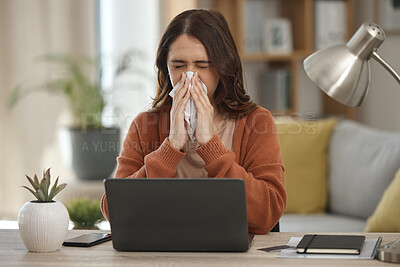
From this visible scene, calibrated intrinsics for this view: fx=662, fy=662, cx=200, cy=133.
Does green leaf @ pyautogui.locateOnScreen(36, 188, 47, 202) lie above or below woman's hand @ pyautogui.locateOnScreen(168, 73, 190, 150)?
below

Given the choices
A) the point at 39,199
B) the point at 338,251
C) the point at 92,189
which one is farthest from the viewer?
the point at 92,189

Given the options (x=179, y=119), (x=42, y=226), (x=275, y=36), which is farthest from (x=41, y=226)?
(x=275, y=36)

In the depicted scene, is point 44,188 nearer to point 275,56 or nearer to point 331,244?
point 331,244

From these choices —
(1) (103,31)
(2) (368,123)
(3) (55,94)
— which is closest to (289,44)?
(2) (368,123)

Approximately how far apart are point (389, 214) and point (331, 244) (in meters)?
1.34

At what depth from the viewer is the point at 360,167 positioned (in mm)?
3189

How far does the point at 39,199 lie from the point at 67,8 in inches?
120

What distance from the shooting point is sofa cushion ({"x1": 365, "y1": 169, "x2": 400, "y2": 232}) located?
2.62 metres

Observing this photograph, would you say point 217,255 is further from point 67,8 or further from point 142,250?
point 67,8

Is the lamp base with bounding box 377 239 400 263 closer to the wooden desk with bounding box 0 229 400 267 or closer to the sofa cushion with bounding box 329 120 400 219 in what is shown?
the wooden desk with bounding box 0 229 400 267

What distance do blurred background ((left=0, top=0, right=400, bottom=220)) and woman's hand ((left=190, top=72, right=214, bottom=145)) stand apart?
2460mm

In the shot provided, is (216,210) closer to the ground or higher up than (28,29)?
A: closer to the ground

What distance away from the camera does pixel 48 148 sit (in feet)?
14.3

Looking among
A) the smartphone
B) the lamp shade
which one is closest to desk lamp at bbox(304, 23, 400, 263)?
the lamp shade
